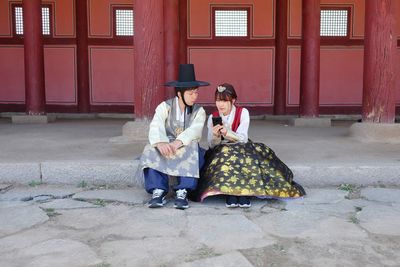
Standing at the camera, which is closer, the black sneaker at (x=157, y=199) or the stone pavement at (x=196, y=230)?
the stone pavement at (x=196, y=230)

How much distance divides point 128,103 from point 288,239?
8.55 metres

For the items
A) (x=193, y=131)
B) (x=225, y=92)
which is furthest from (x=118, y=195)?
(x=225, y=92)

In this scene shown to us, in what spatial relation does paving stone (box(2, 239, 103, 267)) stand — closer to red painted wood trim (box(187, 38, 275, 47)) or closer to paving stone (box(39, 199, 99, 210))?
paving stone (box(39, 199, 99, 210))

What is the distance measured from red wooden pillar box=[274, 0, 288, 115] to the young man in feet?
23.4

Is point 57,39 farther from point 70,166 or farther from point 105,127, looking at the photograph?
point 70,166

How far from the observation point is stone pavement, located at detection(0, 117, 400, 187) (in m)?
5.02

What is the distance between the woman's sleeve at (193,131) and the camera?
171 inches

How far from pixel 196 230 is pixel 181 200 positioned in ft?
2.14

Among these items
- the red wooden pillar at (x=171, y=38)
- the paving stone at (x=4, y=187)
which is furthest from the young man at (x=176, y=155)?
the red wooden pillar at (x=171, y=38)

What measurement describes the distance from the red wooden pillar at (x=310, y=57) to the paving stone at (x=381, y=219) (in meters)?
5.23

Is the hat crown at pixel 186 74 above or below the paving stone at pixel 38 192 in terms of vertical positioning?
above

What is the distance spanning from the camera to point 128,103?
37.9ft

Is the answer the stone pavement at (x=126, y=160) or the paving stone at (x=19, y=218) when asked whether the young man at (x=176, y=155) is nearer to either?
the stone pavement at (x=126, y=160)

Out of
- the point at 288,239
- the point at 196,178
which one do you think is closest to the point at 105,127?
the point at 196,178
